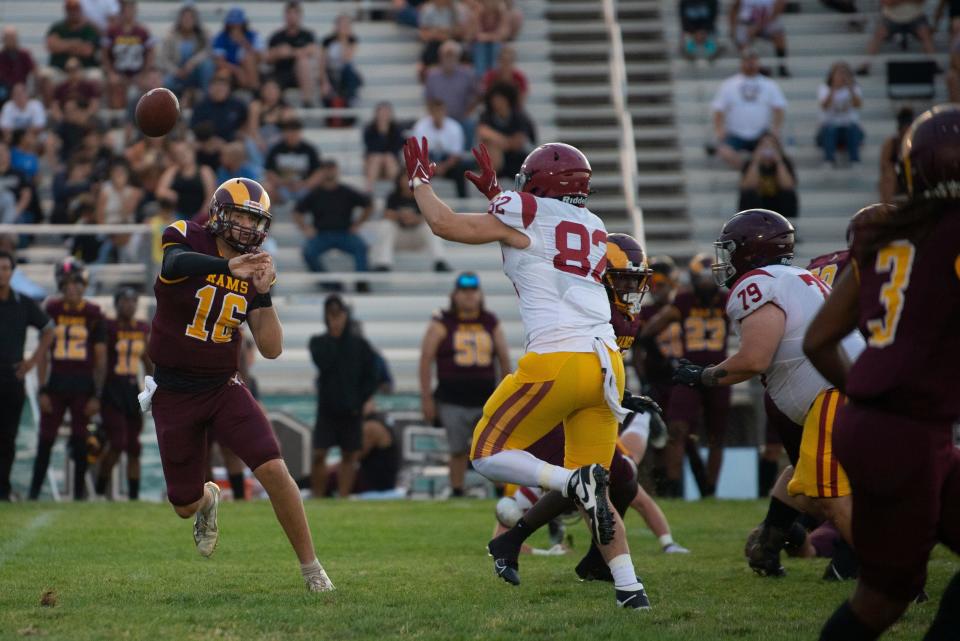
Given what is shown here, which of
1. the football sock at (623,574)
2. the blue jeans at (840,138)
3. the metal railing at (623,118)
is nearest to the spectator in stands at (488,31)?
the metal railing at (623,118)

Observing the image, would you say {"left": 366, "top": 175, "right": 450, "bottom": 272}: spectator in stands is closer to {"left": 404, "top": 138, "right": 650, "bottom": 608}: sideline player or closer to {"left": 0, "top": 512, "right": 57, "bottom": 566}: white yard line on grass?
{"left": 0, "top": 512, "right": 57, "bottom": 566}: white yard line on grass

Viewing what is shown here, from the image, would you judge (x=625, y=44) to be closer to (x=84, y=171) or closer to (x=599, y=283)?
(x=84, y=171)

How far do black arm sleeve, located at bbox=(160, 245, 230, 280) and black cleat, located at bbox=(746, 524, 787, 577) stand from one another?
2.82 m

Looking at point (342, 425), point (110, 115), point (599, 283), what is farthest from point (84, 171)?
point (599, 283)

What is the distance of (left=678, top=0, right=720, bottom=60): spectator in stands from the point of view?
18.2 meters

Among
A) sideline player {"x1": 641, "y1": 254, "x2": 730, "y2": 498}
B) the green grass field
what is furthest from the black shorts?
the green grass field

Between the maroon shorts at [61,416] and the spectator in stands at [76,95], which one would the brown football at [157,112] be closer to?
the maroon shorts at [61,416]

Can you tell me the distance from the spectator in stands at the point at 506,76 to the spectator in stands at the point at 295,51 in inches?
85.0

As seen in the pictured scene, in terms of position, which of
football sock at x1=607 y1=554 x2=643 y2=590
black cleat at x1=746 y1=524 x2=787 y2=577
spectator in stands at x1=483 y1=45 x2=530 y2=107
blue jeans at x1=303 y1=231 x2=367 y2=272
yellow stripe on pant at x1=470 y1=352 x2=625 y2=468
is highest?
spectator in stands at x1=483 y1=45 x2=530 y2=107

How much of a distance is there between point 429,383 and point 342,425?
→ 2.93 ft

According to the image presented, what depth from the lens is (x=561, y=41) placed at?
19031 millimetres

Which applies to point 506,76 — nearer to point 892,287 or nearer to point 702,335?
point 702,335

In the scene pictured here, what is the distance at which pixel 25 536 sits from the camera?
344 inches

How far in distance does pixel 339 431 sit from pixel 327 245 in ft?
10.6
